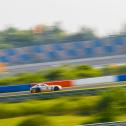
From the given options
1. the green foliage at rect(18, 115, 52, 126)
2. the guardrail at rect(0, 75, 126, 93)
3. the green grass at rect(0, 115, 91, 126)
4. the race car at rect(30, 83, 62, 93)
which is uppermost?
the guardrail at rect(0, 75, 126, 93)

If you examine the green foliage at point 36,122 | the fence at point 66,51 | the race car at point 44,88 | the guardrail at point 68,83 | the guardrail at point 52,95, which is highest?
the fence at point 66,51

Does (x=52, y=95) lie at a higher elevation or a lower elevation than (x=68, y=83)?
lower

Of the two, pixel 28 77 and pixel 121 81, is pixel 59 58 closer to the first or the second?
pixel 28 77

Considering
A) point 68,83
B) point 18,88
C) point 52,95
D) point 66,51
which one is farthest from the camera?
point 66,51

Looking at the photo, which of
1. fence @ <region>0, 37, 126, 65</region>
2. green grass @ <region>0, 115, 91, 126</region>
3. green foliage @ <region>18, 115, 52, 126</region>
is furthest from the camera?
fence @ <region>0, 37, 126, 65</region>

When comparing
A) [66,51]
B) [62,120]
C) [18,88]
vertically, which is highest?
[66,51]

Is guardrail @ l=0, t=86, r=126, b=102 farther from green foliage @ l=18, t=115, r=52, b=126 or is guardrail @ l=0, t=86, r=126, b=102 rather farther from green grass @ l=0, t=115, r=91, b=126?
green foliage @ l=18, t=115, r=52, b=126

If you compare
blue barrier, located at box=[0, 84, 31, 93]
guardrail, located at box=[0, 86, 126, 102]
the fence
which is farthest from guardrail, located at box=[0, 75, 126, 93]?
the fence

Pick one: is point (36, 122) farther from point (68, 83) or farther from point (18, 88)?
point (68, 83)

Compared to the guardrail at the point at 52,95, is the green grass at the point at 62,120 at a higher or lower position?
lower

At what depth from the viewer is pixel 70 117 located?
19.8 meters

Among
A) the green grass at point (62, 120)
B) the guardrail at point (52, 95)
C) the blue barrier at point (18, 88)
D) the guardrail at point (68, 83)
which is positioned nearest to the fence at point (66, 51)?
the guardrail at point (68, 83)

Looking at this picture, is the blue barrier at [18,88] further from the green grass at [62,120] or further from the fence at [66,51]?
the fence at [66,51]

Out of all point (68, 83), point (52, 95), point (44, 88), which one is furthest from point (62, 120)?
point (68, 83)
